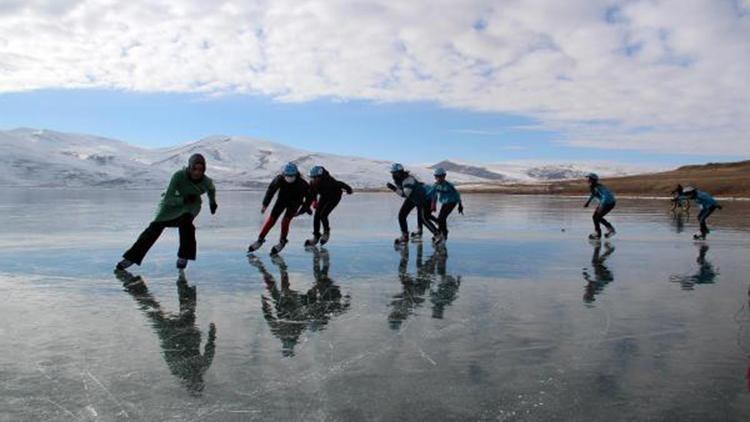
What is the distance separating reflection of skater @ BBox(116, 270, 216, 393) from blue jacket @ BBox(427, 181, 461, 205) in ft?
25.5

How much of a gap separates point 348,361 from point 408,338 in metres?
0.85

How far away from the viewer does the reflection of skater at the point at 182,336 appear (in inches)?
167

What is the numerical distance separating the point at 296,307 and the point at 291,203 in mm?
5947

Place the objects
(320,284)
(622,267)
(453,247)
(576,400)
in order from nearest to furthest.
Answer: (576,400) < (320,284) < (622,267) < (453,247)

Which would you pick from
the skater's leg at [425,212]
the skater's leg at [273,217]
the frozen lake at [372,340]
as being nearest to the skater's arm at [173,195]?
the frozen lake at [372,340]

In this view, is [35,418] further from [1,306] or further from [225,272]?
[225,272]

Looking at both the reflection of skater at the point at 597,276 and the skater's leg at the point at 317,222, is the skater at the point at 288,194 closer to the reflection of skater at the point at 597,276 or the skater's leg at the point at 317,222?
the skater's leg at the point at 317,222

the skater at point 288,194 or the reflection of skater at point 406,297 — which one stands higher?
the skater at point 288,194

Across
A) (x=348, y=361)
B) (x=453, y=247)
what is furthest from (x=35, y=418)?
(x=453, y=247)

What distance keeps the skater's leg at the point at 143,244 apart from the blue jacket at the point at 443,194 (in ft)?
22.3

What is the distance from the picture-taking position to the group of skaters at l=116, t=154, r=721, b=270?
30.5ft

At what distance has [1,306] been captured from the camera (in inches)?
250

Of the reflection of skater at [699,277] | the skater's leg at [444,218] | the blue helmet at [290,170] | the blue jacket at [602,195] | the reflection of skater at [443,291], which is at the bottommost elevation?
the reflection of skater at [699,277]

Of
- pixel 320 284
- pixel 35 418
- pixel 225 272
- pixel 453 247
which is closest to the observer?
pixel 35 418
